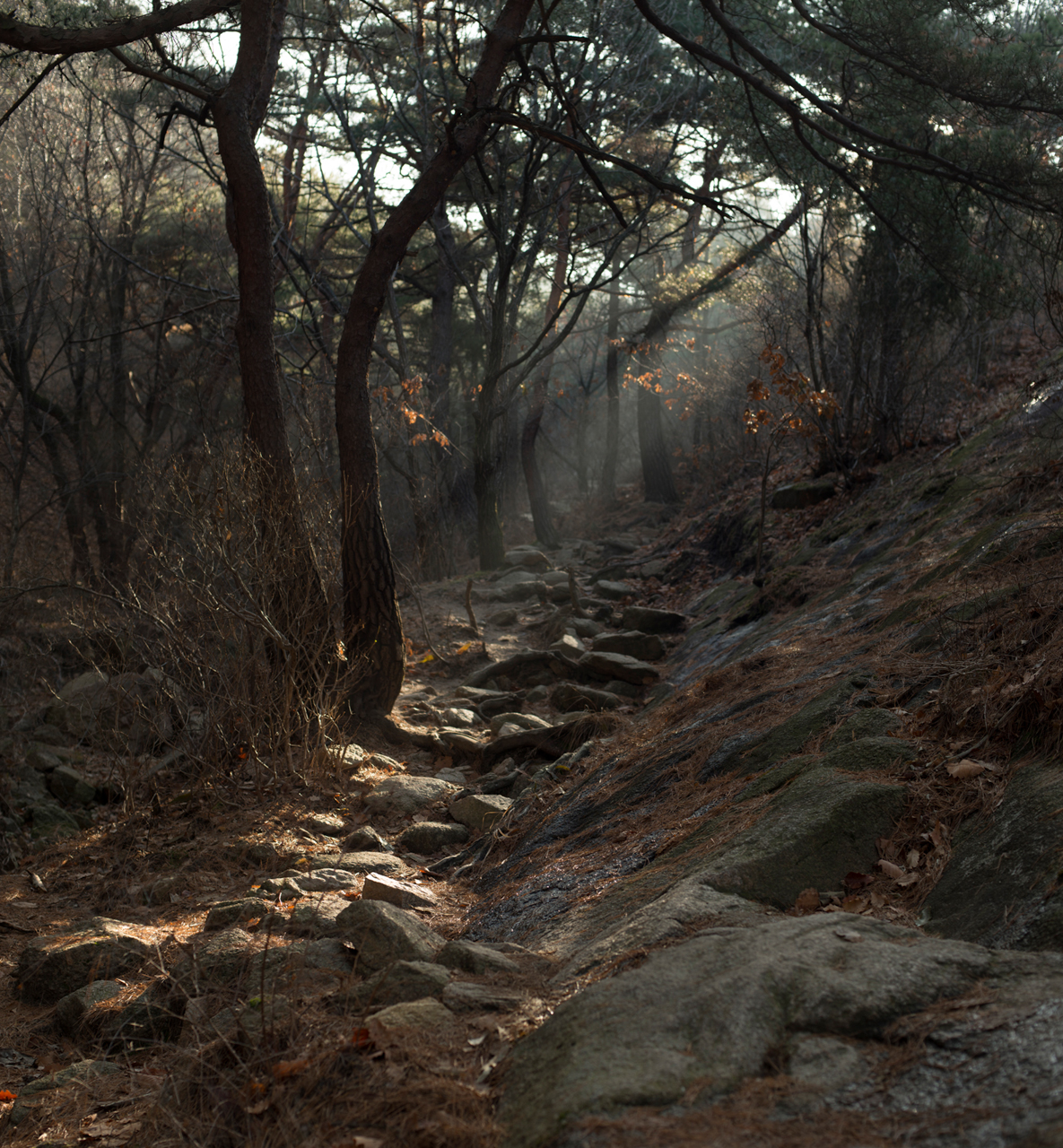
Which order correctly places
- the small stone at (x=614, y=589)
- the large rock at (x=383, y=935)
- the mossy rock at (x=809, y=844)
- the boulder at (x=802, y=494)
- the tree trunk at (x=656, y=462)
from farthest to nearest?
the tree trunk at (x=656, y=462), the small stone at (x=614, y=589), the boulder at (x=802, y=494), the large rock at (x=383, y=935), the mossy rock at (x=809, y=844)

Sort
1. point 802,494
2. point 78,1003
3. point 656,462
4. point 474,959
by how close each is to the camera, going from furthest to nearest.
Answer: point 656,462
point 802,494
point 78,1003
point 474,959

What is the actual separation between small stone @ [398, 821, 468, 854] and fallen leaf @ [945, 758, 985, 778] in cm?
314

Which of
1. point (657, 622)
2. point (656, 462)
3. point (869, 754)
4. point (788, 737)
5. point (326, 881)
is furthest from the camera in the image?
point (656, 462)

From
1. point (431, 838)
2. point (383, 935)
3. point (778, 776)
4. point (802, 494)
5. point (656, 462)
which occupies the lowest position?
point (431, 838)

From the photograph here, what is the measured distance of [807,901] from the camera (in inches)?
105

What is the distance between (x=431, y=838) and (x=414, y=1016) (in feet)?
9.51

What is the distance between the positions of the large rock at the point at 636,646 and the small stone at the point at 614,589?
10.4ft

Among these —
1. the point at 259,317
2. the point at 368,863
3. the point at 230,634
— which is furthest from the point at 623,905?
the point at 259,317

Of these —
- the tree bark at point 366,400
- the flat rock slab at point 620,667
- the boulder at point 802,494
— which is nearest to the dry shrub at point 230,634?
the tree bark at point 366,400

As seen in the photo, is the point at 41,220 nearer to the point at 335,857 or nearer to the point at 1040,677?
the point at 335,857

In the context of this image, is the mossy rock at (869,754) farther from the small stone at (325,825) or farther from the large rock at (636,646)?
the large rock at (636,646)

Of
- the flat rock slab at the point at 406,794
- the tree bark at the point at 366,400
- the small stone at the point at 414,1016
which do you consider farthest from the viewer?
the tree bark at the point at 366,400

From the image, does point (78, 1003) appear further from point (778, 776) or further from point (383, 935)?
point (778, 776)

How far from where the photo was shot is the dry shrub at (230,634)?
5633mm
